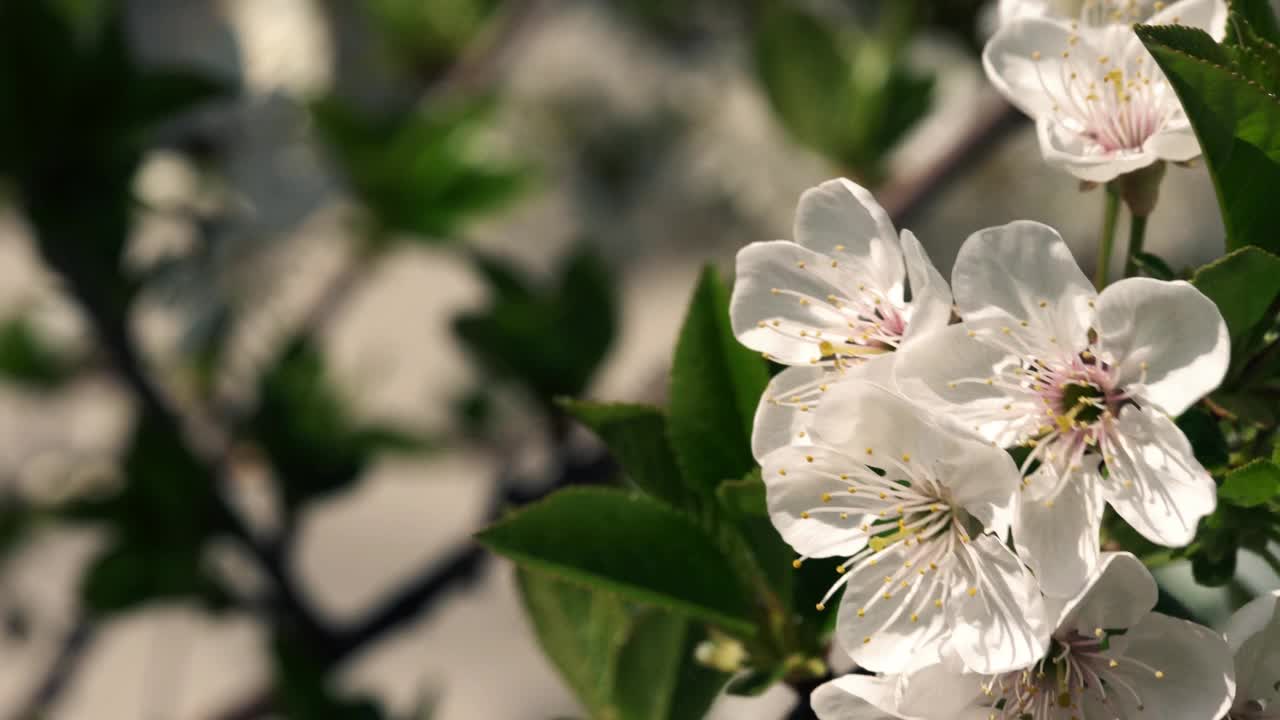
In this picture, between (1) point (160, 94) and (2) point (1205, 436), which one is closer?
(2) point (1205, 436)

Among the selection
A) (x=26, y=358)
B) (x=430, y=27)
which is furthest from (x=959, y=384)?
(x=430, y=27)

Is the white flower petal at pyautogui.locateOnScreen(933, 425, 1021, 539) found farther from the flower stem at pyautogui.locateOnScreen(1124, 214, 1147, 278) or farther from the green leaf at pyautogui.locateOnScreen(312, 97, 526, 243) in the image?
the green leaf at pyautogui.locateOnScreen(312, 97, 526, 243)

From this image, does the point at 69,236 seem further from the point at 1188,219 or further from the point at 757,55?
the point at 1188,219

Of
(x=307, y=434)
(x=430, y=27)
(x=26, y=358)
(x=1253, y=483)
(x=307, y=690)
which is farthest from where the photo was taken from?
(x=430, y=27)

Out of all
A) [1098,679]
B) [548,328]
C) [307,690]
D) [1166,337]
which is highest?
[1166,337]

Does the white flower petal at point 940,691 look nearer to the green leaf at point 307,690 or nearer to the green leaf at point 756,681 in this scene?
the green leaf at point 756,681

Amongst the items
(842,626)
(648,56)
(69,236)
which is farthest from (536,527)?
(648,56)

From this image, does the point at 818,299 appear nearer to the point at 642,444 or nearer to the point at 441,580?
the point at 642,444
